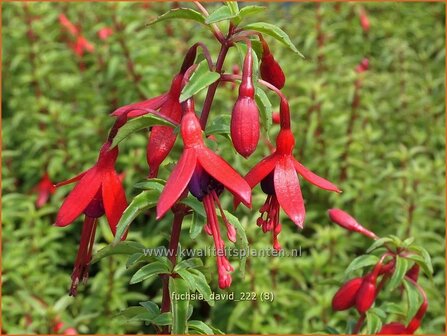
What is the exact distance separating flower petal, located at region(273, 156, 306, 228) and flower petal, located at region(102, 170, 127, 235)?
217mm

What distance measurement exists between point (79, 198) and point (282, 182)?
0.91 ft

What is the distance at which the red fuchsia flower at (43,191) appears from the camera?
7.41 feet

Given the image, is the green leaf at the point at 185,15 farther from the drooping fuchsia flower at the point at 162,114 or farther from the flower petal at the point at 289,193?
the flower petal at the point at 289,193

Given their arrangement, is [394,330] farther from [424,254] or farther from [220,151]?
[220,151]

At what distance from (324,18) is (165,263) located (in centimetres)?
201

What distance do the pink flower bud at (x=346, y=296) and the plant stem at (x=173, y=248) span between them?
36 centimetres

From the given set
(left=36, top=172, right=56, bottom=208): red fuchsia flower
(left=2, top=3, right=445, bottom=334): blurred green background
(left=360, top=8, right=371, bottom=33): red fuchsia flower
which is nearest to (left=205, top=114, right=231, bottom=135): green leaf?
(left=2, top=3, right=445, bottom=334): blurred green background

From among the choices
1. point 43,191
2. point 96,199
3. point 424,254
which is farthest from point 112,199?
point 43,191

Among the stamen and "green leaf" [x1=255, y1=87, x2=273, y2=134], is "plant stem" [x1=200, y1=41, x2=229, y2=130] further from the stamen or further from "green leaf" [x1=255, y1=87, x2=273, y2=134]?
the stamen

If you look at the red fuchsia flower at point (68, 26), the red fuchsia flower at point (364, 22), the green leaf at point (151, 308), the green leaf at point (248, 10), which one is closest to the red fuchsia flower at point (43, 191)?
the red fuchsia flower at point (68, 26)

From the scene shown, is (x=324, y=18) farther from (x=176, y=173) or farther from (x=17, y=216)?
(x=176, y=173)

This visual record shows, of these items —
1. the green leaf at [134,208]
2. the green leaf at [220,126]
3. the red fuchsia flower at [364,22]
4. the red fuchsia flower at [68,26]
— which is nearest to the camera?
the green leaf at [134,208]

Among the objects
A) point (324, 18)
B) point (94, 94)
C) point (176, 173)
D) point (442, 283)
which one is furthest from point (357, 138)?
point (176, 173)

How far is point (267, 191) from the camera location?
0.94m
